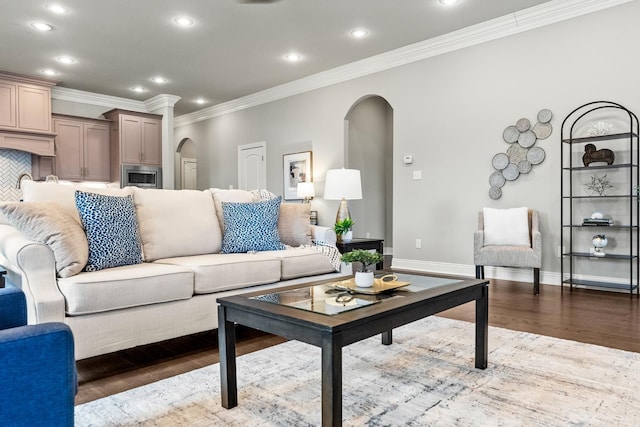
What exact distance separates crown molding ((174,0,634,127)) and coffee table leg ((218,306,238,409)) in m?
4.44

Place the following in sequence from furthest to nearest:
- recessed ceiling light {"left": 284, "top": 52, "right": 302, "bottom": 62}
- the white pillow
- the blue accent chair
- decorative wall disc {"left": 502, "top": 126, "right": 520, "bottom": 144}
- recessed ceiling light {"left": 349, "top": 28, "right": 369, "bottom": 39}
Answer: recessed ceiling light {"left": 284, "top": 52, "right": 302, "bottom": 62} < recessed ceiling light {"left": 349, "top": 28, "right": 369, "bottom": 39} < decorative wall disc {"left": 502, "top": 126, "right": 520, "bottom": 144} < the white pillow < the blue accent chair

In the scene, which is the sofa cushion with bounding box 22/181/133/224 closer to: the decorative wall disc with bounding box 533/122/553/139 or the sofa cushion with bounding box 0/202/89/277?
the sofa cushion with bounding box 0/202/89/277

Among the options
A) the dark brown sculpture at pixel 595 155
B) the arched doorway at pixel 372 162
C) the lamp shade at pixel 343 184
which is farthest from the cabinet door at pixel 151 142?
the dark brown sculpture at pixel 595 155

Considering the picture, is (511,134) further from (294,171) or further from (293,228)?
(294,171)

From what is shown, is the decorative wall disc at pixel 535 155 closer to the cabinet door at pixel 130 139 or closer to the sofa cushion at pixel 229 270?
the sofa cushion at pixel 229 270

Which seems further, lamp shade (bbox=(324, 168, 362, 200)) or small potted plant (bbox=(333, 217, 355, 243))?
lamp shade (bbox=(324, 168, 362, 200))

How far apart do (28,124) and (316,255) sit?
5510mm

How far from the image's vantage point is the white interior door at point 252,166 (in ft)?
25.2

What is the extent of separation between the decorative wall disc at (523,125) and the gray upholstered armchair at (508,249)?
87 cm

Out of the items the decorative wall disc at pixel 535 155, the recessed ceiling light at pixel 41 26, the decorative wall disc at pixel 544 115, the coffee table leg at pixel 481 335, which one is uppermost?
the recessed ceiling light at pixel 41 26

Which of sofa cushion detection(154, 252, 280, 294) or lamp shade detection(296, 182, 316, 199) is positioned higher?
lamp shade detection(296, 182, 316, 199)

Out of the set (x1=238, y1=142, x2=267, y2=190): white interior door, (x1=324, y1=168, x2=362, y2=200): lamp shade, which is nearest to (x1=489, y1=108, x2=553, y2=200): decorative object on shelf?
(x1=324, y1=168, x2=362, y2=200): lamp shade

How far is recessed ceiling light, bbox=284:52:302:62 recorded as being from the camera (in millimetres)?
5699

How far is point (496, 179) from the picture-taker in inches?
188
